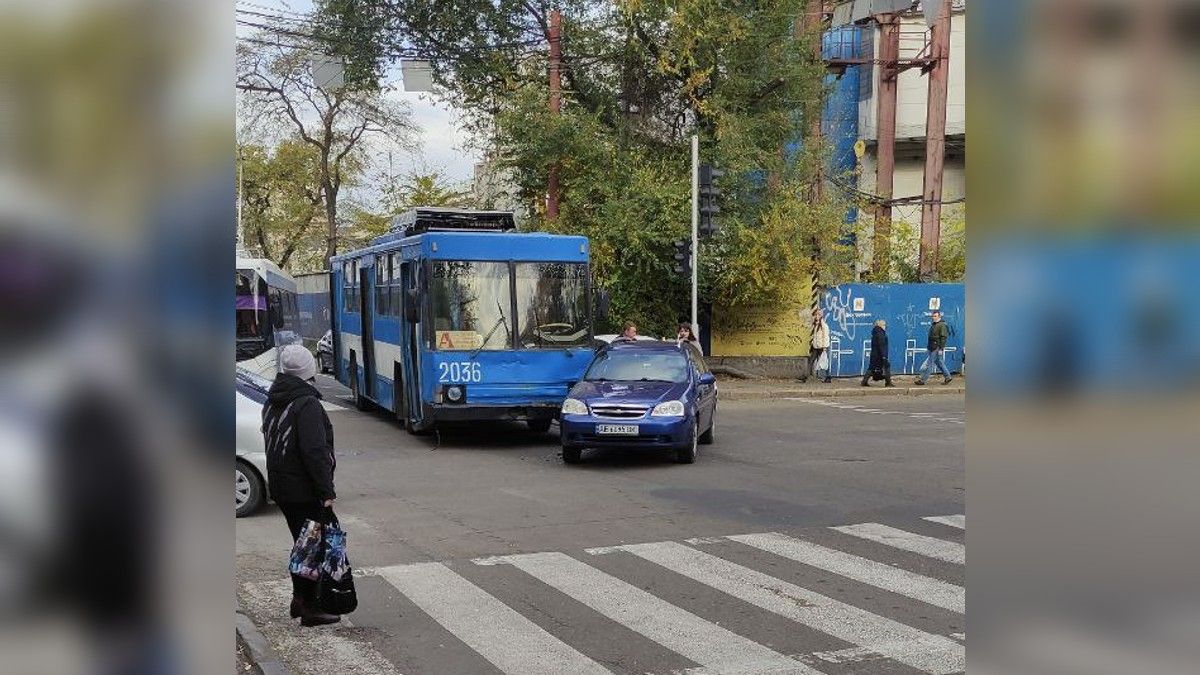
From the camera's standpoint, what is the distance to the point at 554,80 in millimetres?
26391

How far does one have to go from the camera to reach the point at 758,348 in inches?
1156

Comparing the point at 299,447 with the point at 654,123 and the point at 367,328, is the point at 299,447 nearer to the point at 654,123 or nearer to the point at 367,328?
the point at 367,328

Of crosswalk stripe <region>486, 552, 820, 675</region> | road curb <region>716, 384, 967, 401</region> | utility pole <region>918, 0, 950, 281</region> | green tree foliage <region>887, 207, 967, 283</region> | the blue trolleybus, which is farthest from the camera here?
green tree foliage <region>887, 207, 967, 283</region>

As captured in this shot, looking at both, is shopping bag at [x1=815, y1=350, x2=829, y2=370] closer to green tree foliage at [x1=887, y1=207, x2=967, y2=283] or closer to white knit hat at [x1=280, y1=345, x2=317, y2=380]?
green tree foliage at [x1=887, y1=207, x2=967, y2=283]

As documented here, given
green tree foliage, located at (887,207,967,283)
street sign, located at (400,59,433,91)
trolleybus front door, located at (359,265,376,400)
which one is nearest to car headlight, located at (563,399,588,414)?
trolleybus front door, located at (359,265,376,400)

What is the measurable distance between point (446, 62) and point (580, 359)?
48.4ft

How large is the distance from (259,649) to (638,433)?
829cm

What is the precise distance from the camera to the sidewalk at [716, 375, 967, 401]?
84.1 ft

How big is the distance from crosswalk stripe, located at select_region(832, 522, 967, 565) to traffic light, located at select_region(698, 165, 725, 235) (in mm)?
13969

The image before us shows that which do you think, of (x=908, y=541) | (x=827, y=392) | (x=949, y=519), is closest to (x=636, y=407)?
(x=949, y=519)

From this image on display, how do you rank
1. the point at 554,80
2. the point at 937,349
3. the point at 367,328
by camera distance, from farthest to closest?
the point at 937,349 → the point at 554,80 → the point at 367,328

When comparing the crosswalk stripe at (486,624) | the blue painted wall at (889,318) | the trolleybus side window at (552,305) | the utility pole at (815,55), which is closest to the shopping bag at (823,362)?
the blue painted wall at (889,318)
